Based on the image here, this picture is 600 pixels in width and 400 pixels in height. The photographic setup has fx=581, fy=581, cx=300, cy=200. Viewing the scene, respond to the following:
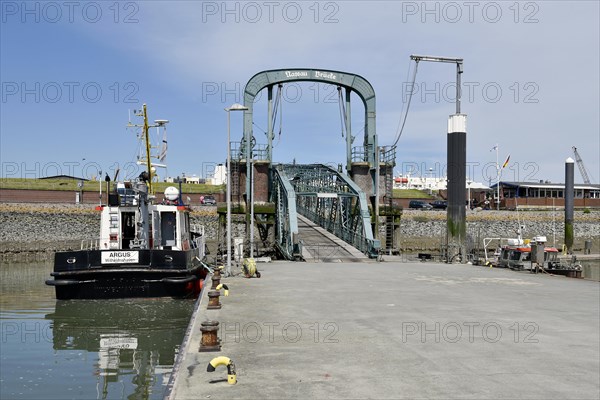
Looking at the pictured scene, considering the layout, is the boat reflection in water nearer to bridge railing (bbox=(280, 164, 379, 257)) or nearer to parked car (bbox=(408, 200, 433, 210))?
bridge railing (bbox=(280, 164, 379, 257))

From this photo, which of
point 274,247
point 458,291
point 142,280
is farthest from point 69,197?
point 458,291

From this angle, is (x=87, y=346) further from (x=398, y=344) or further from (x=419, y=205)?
(x=419, y=205)

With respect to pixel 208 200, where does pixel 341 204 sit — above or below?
below

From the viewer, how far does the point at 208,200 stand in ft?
260

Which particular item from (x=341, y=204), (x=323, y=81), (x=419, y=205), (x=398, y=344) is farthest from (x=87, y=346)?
(x=419, y=205)

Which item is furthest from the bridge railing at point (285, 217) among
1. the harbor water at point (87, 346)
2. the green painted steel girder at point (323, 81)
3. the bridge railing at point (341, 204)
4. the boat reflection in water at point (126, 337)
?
the harbor water at point (87, 346)

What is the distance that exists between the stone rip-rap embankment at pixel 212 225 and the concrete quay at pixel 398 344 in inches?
1172

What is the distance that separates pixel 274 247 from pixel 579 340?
30.2 meters

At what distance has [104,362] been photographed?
1414 centimetres

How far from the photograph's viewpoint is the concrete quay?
8078 mm

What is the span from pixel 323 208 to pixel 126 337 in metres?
35.7

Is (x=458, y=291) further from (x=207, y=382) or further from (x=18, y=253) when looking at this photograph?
(x=18, y=253)

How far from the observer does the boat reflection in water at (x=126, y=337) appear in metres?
12.5

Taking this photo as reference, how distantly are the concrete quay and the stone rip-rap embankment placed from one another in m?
29.8
